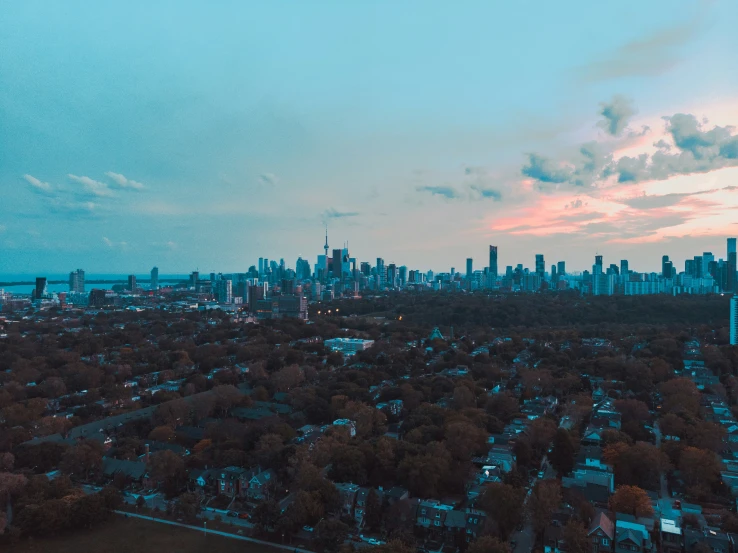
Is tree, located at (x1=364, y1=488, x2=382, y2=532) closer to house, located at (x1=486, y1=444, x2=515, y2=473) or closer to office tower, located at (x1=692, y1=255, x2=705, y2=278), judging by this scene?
house, located at (x1=486, y1=444, x2=515, y2=473)

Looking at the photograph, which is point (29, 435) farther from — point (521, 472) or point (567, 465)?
point (567, 465)

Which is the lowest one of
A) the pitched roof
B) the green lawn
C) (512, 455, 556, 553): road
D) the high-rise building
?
the green lawn

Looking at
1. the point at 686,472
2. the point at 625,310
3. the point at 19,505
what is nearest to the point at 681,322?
the point at 625,310

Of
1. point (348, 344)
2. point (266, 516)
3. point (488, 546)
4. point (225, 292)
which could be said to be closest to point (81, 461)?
point (266, 516)

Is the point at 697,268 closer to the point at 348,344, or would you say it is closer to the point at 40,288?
the point at 348,344

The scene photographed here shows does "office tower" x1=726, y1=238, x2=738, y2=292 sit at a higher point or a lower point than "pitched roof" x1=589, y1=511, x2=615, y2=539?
higher

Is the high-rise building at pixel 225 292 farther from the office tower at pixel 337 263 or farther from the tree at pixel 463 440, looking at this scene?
the tree at pixel 463 440

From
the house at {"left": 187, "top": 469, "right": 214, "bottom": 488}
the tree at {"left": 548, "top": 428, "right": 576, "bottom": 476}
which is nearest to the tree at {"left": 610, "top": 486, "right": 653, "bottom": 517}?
the tree at {"left": 548, "top": 428, "right": 576, "bottom": 476}
